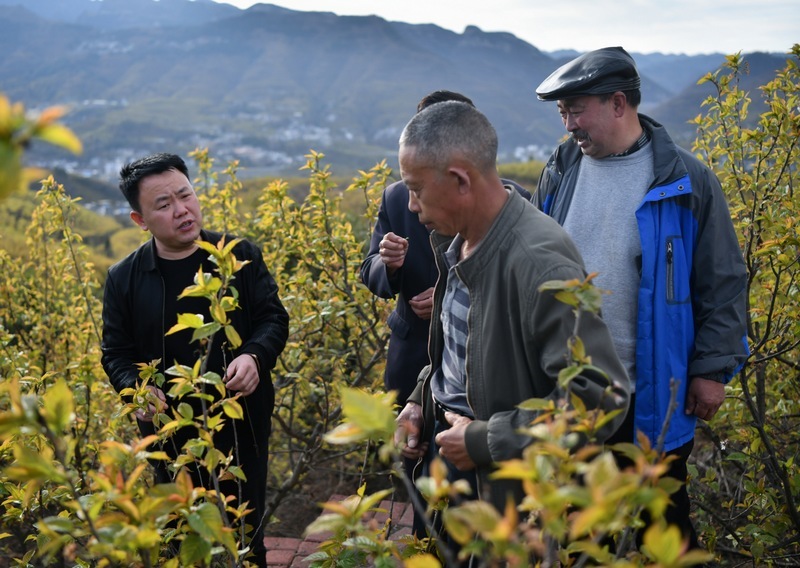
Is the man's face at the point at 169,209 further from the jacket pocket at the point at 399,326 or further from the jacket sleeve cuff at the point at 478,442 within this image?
the jacket sleeve cuff at the point at 478,442

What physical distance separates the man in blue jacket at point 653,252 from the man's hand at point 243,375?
55.0 inches

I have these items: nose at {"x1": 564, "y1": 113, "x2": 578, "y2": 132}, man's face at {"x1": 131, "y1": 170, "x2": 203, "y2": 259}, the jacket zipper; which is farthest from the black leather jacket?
the jacket zipper

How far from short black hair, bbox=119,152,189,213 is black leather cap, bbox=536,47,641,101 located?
1618 mm

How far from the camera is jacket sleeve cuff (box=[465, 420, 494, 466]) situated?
2.00 meters

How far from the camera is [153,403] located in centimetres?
259

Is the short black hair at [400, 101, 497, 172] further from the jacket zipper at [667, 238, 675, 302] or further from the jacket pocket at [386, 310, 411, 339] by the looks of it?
the jacket pocket at [386, 310, 411, 339]

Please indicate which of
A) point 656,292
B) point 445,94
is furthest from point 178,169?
point 656,292

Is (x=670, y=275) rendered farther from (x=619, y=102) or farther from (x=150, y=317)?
(x=150, y=317)

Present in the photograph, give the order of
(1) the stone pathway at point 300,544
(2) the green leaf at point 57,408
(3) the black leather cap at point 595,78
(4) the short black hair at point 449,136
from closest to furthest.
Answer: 1. (2) the green leaf at point 57,408
2. (4) the short black hair at point 449,136
3. (3) the black leather cap at point 595,78
4. (1) the stone pathway at point 300,544

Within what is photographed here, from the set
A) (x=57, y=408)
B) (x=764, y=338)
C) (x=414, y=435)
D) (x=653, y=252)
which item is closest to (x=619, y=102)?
(x=653, y=252)

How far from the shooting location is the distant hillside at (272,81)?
109m

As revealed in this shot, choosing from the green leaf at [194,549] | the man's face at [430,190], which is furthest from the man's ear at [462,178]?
the green leaf at [194,549]

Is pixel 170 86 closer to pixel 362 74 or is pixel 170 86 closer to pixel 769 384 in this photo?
pixel 362 74

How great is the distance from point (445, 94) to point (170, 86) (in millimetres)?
152809
